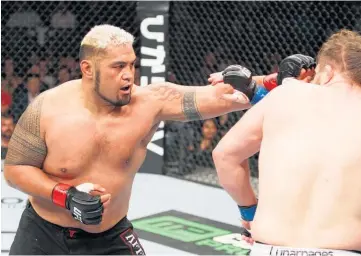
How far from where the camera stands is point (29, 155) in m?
1.99

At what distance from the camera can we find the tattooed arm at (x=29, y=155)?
197 cm

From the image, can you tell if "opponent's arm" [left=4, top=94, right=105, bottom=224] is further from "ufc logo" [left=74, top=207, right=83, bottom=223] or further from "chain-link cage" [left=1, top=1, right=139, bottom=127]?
"chain-link cage" [left=1, top=1, right=139, bottom=127]

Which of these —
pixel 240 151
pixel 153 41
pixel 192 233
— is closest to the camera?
pixel 240 151

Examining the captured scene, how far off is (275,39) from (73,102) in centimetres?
260

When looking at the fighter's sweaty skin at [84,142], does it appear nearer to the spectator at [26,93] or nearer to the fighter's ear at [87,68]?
the fighter's ear at [87,68]

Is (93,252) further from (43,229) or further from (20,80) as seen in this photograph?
(20,80)

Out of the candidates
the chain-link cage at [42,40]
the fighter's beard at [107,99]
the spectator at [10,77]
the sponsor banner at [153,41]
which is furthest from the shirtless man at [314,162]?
the spectator at [10,77]

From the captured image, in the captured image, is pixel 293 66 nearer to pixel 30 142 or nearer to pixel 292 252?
pixel 292 252

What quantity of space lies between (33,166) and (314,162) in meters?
0.94

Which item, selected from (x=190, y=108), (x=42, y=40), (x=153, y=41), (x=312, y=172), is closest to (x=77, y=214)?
(x=190, y=108)

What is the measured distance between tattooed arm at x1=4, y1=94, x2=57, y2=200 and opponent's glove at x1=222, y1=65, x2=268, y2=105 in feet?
1.98

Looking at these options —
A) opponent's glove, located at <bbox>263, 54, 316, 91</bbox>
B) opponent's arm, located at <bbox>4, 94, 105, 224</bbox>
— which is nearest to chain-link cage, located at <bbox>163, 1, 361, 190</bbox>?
opponent's glove, located at <bbox>263, 54, 316, 91</bbox>

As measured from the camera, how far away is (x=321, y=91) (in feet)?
5.00

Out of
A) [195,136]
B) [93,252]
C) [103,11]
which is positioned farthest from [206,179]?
[93,252]
